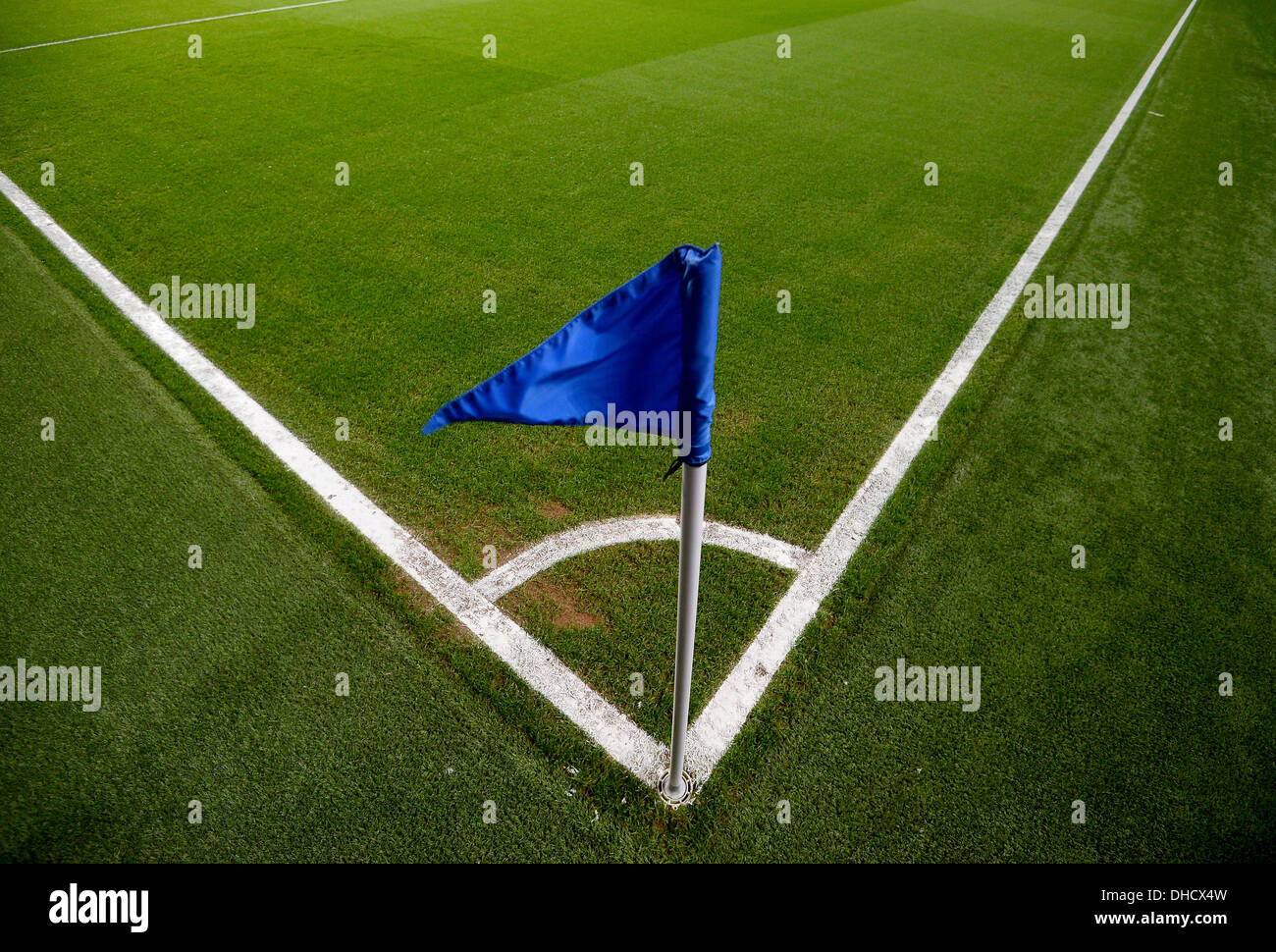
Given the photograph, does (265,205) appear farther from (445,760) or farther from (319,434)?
(445,760)

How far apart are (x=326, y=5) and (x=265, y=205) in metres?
13.4

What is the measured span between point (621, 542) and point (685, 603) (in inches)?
69.8

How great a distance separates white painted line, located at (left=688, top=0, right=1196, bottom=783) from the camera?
3.52m

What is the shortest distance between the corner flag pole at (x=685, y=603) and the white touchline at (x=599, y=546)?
0.58 feet

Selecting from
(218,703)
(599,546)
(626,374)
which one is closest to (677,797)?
(599,546)

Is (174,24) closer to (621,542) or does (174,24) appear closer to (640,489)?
(640,489)

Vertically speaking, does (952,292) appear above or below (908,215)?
below

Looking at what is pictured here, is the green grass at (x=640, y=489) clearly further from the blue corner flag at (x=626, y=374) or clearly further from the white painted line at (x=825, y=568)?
the blue corner flag at (x=626, y=374)

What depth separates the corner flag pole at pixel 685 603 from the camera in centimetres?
241

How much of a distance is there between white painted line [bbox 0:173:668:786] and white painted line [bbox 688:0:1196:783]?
0.27 metres

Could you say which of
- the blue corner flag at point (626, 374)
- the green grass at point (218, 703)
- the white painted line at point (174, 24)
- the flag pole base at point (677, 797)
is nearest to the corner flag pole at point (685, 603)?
the flag pole base at point (677, 797)

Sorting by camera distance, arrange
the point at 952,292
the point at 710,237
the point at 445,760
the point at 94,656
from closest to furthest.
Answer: the point at 445,760 < the point at 94,656 < the point at 952,292 < the point at 710,237
